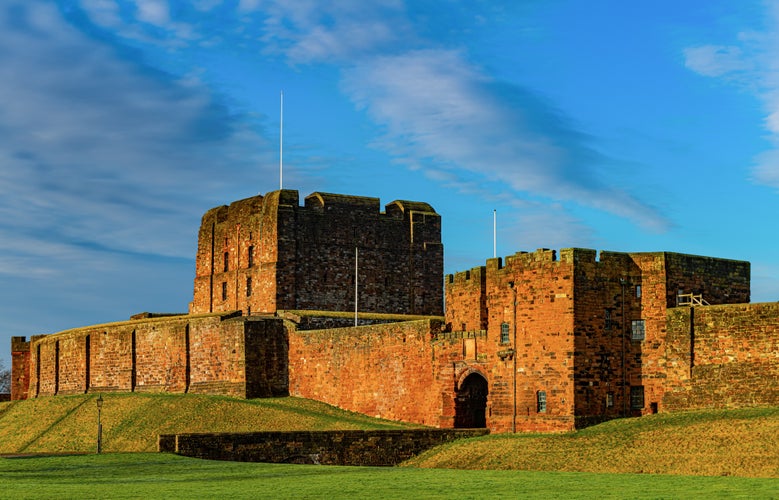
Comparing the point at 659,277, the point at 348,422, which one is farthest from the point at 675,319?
the point at 348,422

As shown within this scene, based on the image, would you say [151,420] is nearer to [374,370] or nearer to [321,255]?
[374,370]

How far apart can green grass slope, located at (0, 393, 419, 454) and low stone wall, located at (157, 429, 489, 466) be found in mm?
4421

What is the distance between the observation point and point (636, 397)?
4091 centimetres

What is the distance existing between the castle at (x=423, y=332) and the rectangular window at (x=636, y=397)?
6 centimetres

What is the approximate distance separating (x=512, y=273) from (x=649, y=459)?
1050 centimetres

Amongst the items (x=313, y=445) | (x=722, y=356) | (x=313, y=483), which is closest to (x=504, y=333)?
(x=722, y=356)

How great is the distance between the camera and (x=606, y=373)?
133 ft

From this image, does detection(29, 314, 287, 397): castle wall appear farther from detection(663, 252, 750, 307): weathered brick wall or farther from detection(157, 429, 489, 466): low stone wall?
detection(663, 252, 750, 307): weathered brick wall

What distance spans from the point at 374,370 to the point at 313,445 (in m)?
10.2

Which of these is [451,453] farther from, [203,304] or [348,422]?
[203,304]

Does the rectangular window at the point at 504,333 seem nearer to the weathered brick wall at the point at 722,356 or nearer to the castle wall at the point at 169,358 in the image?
the weathered brick wall at the point at 722,356

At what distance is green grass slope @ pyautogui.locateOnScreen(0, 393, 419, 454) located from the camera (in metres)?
48.1

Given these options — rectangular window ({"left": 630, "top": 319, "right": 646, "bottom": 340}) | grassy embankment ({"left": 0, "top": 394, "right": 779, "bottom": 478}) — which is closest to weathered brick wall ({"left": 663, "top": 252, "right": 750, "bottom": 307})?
rectangular window ({"left": 630, "top": 319, "right": 646, "bottom": 340})

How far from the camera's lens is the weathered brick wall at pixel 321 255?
63.8m
